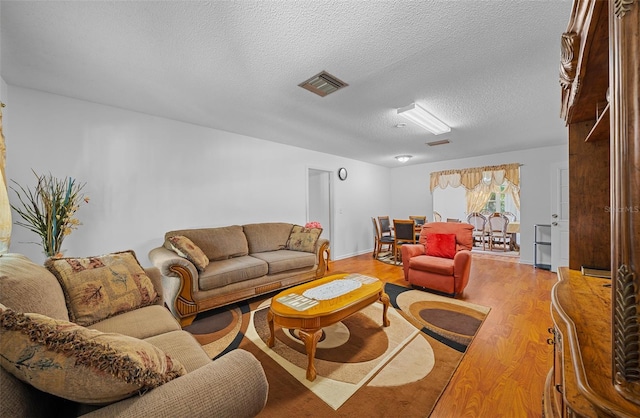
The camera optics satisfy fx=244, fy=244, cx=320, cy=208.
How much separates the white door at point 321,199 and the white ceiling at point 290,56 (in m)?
2.40

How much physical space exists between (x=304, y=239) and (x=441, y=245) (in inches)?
80.3

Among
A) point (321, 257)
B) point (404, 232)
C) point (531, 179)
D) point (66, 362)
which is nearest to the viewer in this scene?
point (66, 362)

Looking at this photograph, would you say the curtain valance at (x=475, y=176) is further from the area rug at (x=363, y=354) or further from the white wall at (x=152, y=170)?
the area rug at (x=363, y=354)

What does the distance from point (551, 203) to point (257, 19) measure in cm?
570

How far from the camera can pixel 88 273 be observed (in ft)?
5.38

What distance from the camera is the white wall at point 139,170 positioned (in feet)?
A: 8.16

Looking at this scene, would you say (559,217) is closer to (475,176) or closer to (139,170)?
(475,176)

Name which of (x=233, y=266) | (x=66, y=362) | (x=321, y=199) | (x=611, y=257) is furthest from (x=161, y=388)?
(x=321, y=199)

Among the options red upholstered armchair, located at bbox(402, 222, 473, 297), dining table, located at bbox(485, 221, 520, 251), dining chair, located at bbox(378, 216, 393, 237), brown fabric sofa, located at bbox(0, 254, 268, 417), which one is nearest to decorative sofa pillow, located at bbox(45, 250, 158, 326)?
brown fabric sofa, located at bbox(0, 254, 268, 417)

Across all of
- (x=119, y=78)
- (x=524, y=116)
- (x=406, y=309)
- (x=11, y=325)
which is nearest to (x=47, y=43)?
(x=119, y=78)

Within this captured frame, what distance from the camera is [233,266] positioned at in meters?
2.91

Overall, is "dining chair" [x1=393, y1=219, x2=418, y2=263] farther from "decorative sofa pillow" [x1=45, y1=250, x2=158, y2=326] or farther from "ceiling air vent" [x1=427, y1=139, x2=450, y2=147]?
"decorative sofa pillow" [x1=45, y1=250, x2=158, y2=326]

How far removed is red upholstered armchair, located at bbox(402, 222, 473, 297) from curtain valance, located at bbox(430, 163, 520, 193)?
278 cm

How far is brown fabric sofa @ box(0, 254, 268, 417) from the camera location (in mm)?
673
